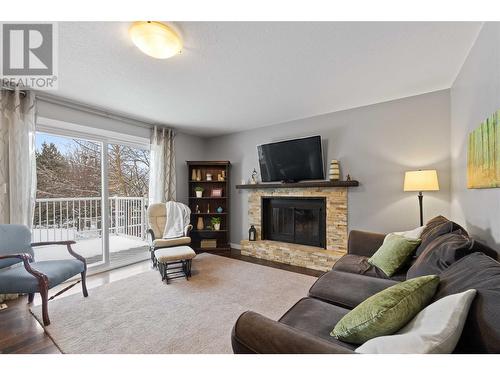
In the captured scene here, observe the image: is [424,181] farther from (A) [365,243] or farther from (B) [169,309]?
(B) [169,309]

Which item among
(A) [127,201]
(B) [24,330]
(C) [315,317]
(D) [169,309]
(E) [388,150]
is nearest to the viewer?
(C) [315,317]

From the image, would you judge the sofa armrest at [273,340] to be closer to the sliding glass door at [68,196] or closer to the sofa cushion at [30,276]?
the sofa cushion at [30,276]

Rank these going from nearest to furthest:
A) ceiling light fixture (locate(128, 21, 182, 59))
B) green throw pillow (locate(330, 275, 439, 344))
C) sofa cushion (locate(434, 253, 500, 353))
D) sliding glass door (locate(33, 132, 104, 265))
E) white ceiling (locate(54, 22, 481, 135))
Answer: sofa cushion (locate(434, 253, 500, 353)) → green throw pillow (locate(330, 275, 439, 344)) → ceiling light fixture (locate(128, 21, 182, 59)) → white ceiling (locate(54, 22, 481, 135)) → sliding glass door (locate(33, 132, 104, 265))

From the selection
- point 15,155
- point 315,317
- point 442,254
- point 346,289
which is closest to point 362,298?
point 346,289

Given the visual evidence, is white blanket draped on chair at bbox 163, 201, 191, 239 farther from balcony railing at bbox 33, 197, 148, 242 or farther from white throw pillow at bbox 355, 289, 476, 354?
white throw pillow at bbox 355, 289, 476, 354

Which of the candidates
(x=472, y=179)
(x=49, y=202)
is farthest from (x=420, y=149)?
(x=49, y=202)

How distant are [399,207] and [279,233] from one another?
1.92 m

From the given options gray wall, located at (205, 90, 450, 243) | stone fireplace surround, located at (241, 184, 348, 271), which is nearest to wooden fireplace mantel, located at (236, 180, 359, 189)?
stone fireplace surround, located at (241, 184, 348, 271)

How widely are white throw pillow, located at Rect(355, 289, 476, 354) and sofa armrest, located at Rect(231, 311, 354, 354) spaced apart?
0.13m

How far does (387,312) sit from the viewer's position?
3.00 feet

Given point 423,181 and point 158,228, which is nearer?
point 423,181

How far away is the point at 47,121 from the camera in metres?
2.73

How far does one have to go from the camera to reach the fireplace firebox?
3.56 meters

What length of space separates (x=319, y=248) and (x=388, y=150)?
1.74m
